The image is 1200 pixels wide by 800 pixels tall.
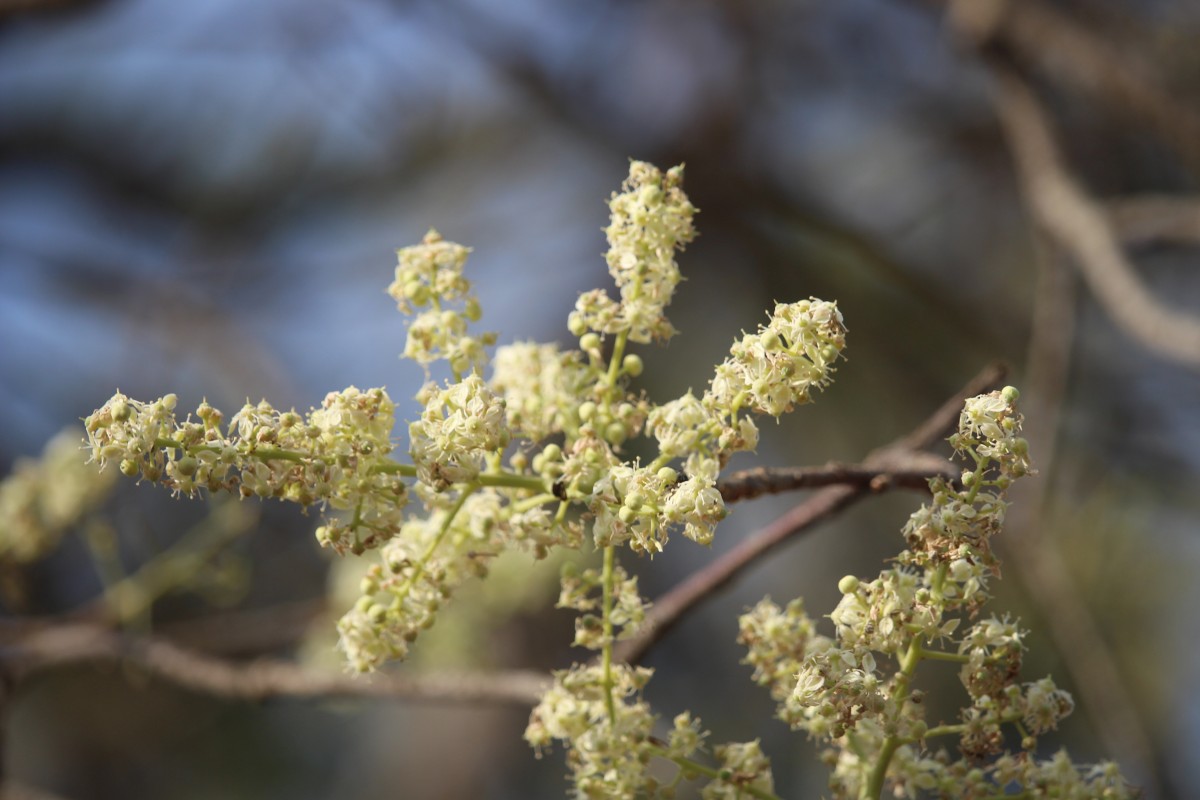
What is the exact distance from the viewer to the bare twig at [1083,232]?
2955 millimetres

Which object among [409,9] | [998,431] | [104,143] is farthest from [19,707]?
[998,431]

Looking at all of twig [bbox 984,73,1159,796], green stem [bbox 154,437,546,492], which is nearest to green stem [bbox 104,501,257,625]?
green stem [bbox 154,437,546,492]

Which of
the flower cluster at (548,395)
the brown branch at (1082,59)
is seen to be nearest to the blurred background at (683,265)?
the brown branch at (1082,59)

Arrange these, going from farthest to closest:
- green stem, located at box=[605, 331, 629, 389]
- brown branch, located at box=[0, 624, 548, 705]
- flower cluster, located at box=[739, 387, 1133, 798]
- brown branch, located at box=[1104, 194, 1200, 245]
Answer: brown branch, located at box=[1104, 194, 1200, 245] → brown branch, located at box=[0, 624, 548, 705] → green stem, located at box=[605, 331, 629, 389] → flower cluster, located at box=[739, 387, 1133, 798]

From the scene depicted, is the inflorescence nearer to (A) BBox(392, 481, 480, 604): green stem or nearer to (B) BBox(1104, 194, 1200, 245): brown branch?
(A) BBox(392, 481, 480, 604): green stem

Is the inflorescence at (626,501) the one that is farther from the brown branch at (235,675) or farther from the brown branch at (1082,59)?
the brown branch at (1082,59)

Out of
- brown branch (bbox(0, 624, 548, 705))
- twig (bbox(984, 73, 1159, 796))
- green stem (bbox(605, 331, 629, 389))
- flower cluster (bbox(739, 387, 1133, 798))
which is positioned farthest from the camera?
twig (bbox(984, 73, 1159, 796))

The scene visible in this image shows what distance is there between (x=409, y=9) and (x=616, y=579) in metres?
5.07

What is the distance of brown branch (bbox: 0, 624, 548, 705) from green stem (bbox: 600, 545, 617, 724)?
56 centimetres

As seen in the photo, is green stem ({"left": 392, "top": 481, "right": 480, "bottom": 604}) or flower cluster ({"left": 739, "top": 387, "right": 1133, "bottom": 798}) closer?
flower cluster ({"left": 739, "top": 387, "right": 1133, "bottom": 798})

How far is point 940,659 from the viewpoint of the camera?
4.35 feet

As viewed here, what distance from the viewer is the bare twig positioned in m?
2.96

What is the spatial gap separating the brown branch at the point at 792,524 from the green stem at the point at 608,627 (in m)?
0.09

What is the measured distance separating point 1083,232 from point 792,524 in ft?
8.11
